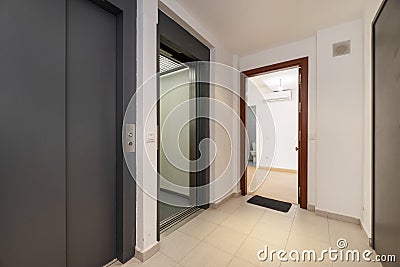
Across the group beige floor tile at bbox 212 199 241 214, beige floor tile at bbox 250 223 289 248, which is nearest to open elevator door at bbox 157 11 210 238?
beige floor tile at bbox 212 199 241 214

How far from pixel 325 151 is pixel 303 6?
1664mm

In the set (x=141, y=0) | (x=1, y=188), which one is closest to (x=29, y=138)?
(x=1, y=188)

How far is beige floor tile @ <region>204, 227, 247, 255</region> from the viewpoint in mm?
1619

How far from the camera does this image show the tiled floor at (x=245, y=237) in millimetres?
1458

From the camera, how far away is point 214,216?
2.26m

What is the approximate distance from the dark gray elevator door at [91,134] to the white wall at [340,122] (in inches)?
94.0

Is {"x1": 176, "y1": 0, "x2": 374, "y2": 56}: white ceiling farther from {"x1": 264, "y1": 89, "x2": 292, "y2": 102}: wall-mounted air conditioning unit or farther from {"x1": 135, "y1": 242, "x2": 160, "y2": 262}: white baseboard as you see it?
{"x1": 264, "y1": 89, "x2": 292, "y2": 102}: wall-mounted air conditioning unit

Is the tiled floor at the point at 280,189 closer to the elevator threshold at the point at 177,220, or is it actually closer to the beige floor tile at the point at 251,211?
the beige floor tile at the point at 251,211

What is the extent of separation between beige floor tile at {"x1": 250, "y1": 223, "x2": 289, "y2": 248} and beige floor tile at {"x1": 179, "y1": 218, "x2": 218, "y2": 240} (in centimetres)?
45

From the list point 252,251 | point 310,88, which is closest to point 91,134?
point 252,251

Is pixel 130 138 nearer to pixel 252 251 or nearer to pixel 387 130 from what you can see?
pixel 252 251

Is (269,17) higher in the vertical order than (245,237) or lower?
higher

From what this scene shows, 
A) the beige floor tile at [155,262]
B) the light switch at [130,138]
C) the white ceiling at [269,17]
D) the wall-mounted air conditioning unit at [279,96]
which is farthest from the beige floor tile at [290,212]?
the wall-mounted air conditioning unit at [279,96]

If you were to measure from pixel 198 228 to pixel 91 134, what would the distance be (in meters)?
1.45
